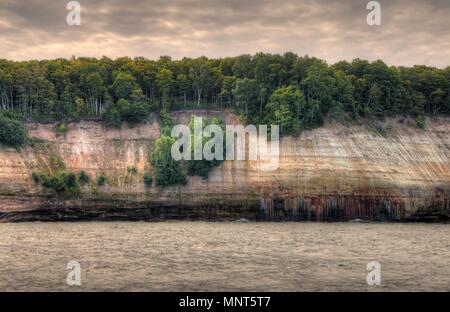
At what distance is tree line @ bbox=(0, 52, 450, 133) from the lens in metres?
106

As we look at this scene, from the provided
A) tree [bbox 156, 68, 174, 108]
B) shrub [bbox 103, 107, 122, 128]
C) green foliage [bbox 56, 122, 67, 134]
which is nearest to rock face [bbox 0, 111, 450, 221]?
green foliage [bbox 56, 122, 67, 134]

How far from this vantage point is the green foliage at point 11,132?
96.0 metres

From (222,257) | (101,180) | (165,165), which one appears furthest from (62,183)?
(222,257)

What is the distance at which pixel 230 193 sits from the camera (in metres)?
94.7

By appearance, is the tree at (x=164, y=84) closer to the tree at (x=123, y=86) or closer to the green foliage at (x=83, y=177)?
the tree at (x=123, y=86)

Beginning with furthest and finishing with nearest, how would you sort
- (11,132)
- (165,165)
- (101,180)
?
(11,132)
(165,165)
(101,180)

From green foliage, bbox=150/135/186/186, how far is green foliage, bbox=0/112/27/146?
758 inches

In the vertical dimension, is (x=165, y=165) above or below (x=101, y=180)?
above

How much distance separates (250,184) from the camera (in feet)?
313

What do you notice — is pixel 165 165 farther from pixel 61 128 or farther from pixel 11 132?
pixel 11 132

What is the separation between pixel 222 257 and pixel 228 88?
63585 mm

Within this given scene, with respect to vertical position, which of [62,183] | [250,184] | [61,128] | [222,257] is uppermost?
[61,128]
